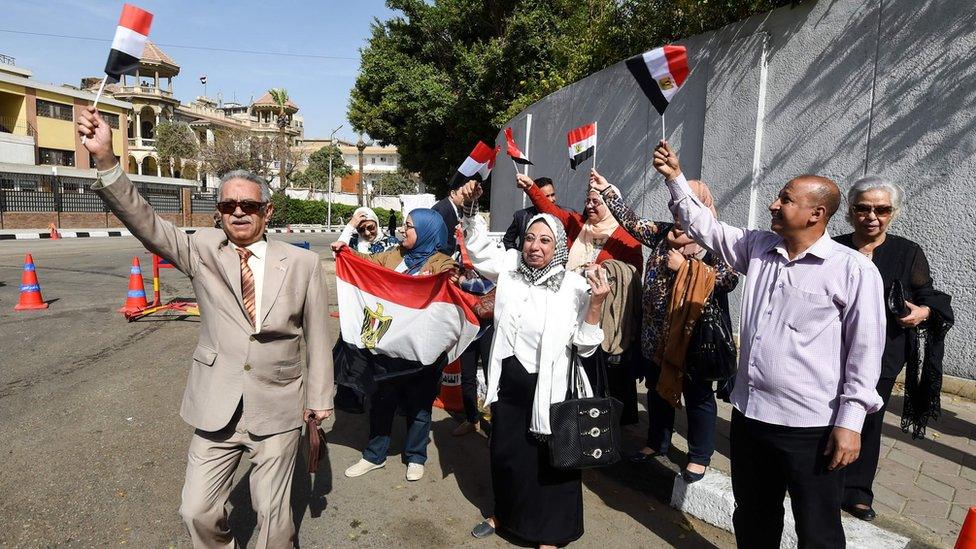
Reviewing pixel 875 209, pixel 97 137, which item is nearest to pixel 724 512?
pixel 875 209

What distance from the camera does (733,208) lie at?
679 cm

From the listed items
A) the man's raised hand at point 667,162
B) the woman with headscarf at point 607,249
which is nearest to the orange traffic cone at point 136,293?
the woman with headscarf at point 607,249

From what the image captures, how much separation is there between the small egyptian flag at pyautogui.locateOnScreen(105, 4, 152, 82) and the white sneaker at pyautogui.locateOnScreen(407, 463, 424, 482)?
9.48 ft

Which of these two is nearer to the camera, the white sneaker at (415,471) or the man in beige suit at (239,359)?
the man in beige suit at (239,359)

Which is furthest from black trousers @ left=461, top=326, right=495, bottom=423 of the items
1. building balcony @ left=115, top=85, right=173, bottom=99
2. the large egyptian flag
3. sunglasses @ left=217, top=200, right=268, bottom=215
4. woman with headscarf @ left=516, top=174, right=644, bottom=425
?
building balcony @ left=115, top=85, right=173, bottom=99

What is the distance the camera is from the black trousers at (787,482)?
233 cm

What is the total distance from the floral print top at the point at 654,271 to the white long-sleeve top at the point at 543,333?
0.83 metres

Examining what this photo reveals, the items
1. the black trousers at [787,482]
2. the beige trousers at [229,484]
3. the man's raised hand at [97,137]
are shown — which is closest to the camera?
the man's raised hand at [97,137]

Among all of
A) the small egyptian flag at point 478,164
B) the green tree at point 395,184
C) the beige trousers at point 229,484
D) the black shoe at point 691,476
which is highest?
the green tree at point 395,184

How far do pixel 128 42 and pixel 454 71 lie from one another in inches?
677

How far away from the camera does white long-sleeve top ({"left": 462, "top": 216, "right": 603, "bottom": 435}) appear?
10.1ft

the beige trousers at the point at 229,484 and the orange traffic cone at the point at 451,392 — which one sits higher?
the beige trousers at the point at 229,484

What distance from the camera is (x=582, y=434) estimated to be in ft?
10.0

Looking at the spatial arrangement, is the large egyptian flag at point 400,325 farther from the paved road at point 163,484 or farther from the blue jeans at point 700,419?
the blue jeans at point 700,419
